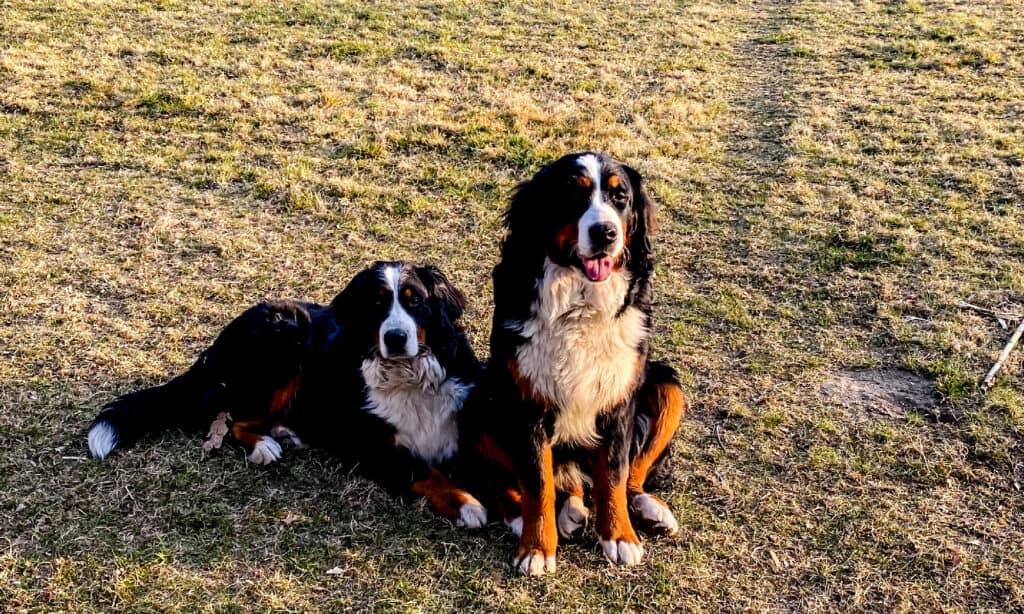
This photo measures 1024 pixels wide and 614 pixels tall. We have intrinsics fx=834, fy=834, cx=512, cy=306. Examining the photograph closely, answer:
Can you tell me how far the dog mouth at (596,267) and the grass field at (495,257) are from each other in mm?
1298

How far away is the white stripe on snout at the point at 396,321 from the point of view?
→ 411cm

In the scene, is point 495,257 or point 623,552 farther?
point 495,257

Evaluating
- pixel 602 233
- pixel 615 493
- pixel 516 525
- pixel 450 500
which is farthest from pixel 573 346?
pixel 450 500

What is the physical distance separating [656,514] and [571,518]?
403 millimetres

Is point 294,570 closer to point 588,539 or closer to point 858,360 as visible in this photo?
point 588,539

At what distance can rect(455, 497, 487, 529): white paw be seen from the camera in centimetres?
397

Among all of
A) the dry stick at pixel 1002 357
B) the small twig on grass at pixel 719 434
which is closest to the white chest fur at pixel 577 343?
the small twig on grass at pixel 719 434

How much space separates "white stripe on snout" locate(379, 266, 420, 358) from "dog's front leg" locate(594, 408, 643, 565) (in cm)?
104

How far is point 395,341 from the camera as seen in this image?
4102 millimetres

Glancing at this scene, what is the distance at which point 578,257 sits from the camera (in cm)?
353

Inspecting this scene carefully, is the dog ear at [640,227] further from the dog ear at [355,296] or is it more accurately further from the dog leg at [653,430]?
the dog ear at [355,296]

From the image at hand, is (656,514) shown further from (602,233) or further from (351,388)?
(351,388)

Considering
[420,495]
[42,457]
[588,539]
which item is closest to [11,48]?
[42,457]

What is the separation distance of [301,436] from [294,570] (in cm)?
104
